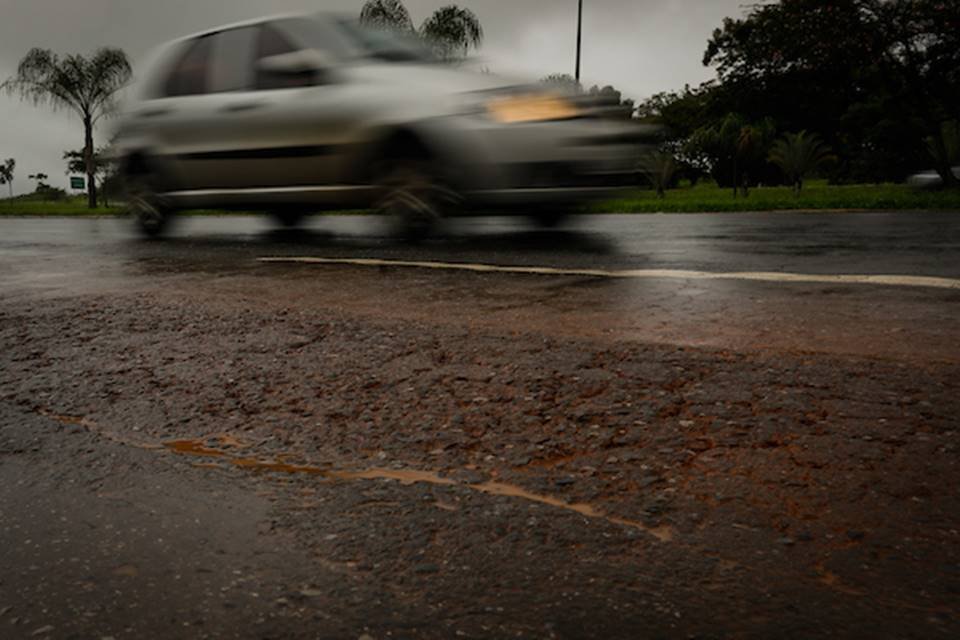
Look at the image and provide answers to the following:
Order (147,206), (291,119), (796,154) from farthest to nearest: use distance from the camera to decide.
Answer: (796,154) → (147,206) → (291,119)

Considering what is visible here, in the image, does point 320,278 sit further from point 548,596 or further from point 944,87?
point 944,87

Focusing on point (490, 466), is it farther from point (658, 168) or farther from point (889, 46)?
point (889, 46)

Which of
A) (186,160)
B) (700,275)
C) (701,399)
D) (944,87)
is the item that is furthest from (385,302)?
(944,87)

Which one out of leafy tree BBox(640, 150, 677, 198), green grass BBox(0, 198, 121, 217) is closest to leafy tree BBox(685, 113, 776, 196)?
leafy tree BBox(640, 150, 677, 198)

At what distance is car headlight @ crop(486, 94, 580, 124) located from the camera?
6.14 meters

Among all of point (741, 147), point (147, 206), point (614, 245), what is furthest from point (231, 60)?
point (741, 147)

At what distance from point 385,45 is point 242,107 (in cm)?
125

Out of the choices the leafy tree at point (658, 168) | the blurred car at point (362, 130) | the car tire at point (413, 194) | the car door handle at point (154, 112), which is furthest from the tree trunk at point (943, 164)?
the car door handle at point (154, 112)

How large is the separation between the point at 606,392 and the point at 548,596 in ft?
3.63

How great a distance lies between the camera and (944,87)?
63.9 feet

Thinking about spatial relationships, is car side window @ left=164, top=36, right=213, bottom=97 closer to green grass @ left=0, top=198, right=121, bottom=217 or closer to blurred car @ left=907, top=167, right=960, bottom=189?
green grass @ left=0, top=198, right=121, bottom=217

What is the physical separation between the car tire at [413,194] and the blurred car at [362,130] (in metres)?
0.01

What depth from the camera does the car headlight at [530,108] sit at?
6145mm

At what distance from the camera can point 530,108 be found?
6.24m
